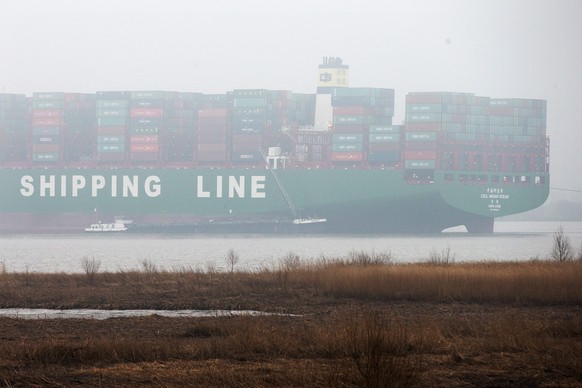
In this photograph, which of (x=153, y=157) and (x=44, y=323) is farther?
(x=153, y=157)

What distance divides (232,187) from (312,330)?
65237mm

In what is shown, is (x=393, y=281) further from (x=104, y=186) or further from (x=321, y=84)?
(x=321, y=84)

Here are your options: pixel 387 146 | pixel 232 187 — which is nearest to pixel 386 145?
pixel 387 146

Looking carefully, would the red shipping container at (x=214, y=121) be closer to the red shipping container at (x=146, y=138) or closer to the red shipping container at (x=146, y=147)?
the red shipping container at (x=146, y=138)

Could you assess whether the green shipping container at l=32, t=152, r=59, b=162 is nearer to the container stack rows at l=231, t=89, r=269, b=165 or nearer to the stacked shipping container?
the stacked shipping container

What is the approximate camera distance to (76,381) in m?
8.29

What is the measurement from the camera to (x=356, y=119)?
252 feet

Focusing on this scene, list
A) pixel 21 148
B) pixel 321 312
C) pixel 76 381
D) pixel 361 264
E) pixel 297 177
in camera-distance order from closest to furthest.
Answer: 1. pixel 76 381
2. pixel 321 312
3. pixel 361 264
4. pixel 297 177
5. pixel 21 148

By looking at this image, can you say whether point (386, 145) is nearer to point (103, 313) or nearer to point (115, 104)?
point (115, 104)

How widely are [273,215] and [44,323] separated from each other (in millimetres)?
64061

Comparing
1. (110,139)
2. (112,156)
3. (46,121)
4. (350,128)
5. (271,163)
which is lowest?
(271,163)

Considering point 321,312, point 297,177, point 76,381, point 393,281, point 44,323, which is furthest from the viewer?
point 297,177

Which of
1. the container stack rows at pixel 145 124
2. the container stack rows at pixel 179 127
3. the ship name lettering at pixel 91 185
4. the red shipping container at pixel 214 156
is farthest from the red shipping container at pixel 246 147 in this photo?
the ship name lettering at pixel 91 185

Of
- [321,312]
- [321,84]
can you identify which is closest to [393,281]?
[321,312]
